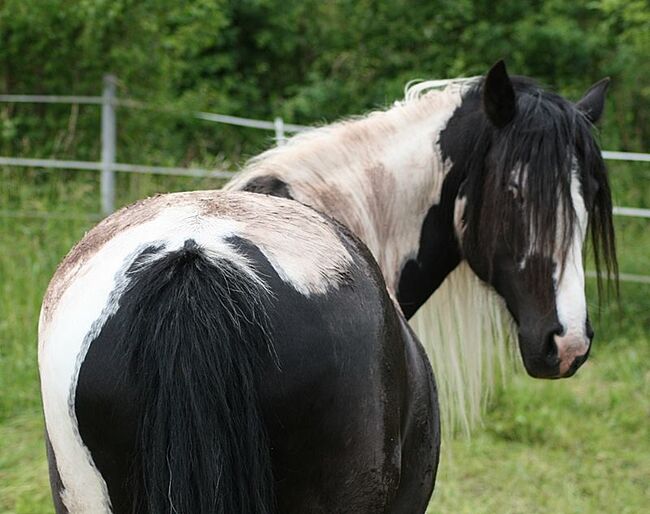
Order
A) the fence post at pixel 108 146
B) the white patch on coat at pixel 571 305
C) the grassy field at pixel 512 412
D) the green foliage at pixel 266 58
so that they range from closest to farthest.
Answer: the white patch on coat at pixel 571 305
the grassy field at pixel 512 412
the fence post at pixel 108 146
the green foliage at pixel 266 58

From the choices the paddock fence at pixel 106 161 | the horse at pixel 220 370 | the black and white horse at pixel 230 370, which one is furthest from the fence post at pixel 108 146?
the horse at pixel 220 370

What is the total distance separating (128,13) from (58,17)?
53 centimetres

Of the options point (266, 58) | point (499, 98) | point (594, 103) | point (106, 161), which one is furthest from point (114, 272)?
point (266, 58)

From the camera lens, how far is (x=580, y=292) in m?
2.26

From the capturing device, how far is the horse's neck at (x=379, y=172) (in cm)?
249

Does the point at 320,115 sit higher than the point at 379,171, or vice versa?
the point at 320,115

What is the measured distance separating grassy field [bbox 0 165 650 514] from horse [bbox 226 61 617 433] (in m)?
0.63

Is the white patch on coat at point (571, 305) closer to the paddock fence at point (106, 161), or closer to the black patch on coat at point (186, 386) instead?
the black patch on coat at point (186, 386)

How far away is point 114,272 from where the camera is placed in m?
1.43

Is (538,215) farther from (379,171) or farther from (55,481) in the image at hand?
(55,481)

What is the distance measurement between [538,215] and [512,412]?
2649 millimetres

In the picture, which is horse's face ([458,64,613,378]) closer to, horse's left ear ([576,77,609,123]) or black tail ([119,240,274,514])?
horse's left ear ([576,77,609,123])

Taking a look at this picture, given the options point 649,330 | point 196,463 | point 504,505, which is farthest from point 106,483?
point 649,330

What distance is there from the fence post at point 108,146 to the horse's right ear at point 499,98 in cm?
423
